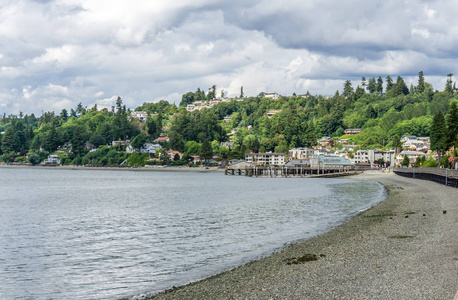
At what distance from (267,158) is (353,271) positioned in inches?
6670

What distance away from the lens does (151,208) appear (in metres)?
43.7

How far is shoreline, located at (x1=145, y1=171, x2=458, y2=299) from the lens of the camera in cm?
1209

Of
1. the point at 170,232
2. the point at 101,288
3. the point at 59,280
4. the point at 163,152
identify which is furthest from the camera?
the point at 163,152

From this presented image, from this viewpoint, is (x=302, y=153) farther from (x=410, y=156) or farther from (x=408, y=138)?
(x=410, y=156)

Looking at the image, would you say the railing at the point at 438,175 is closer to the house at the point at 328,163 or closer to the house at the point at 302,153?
the house at the point at 328,163

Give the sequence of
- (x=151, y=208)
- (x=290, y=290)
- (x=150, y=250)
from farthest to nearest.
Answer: (x=151, y=208), (x=150, y=250), (x=290, y=290)

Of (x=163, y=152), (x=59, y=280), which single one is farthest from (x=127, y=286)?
(x=163, y=152)

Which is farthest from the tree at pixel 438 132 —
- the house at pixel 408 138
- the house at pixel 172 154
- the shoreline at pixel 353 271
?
the house at pixel 172 154

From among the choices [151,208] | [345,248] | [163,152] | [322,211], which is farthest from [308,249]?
[163,152]

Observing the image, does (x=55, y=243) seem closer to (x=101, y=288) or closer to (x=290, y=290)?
(x=101, y=288)

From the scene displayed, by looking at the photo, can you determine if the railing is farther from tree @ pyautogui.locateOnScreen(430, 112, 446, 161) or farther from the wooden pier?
the wooden pier

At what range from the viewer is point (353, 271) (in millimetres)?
14406

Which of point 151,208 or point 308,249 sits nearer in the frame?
point 308,249

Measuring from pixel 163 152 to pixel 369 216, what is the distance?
550ft
